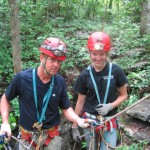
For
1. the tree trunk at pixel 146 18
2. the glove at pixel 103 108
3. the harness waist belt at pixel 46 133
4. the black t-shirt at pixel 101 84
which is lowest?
the harness waist belt at pixel 46 133

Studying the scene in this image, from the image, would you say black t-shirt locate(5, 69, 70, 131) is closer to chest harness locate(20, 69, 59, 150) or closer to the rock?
chest harness locate(20, 69, 59, 150)

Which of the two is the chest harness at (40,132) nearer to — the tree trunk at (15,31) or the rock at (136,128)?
the rock at (136,128)

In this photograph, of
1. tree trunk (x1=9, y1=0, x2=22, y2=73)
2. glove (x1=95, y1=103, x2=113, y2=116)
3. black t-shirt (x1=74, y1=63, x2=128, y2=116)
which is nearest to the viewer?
glove (x1=95, y1=103, x2=113, y2=116)

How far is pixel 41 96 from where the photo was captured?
10.8ft

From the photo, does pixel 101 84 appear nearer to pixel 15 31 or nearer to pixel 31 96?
pixel 31 96

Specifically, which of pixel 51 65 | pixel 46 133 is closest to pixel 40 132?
pixel 46 133

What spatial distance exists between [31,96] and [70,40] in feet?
17.0

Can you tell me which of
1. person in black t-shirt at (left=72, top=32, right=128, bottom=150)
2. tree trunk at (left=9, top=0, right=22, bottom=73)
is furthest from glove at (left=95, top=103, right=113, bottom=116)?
tree trunk at (left=9, top=0, right=22, bottom=73)

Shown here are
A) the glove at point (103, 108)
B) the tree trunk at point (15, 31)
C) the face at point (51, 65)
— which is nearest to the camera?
the face at point (51, 65)

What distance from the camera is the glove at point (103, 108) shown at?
3639 mm

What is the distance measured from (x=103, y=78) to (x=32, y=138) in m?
1.32

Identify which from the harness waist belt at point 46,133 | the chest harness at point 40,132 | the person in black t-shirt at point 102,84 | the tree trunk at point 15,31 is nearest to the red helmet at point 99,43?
the person in black t-shirt at point 102,84

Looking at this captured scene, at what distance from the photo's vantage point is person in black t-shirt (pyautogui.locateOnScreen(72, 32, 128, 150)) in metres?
3.70

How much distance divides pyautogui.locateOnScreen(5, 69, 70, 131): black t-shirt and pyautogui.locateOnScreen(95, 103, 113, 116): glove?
522 mm
